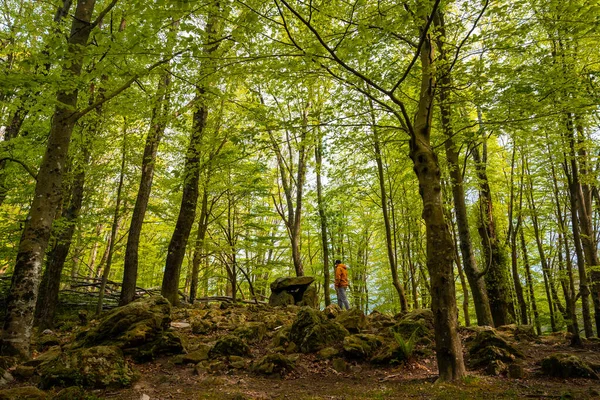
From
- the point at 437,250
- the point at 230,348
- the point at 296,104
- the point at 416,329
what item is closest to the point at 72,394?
the point at 230,348

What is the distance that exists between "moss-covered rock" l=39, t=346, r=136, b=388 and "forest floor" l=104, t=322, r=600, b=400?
0.22 m

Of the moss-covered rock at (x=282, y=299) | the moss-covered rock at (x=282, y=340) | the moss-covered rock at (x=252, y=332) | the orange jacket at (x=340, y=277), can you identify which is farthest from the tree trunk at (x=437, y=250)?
the moss-covered rock at (x=282, y=299)

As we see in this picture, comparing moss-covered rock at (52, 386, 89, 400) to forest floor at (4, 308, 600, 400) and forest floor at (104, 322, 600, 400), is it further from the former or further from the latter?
forest floor at (104, 322, 600, 400)

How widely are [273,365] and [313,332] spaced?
46.7 inches

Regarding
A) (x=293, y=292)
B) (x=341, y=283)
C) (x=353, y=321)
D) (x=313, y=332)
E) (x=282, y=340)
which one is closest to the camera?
(x=313, y=332)

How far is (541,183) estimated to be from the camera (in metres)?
14.4

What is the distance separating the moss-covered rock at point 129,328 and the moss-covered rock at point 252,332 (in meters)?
1.41

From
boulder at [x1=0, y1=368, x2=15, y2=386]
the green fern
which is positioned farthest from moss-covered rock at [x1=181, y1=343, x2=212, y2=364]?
the green fern

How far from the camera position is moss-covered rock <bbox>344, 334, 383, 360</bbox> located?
5.53 m

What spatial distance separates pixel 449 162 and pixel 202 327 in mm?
7090

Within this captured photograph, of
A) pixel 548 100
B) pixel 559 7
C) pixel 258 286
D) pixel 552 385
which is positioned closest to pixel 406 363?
pixel 552 385

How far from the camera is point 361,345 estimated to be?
18.6 feet

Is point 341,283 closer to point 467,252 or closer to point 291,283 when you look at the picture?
Result: point 291,283

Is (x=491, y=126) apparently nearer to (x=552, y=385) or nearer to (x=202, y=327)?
(x=552, y=385)
